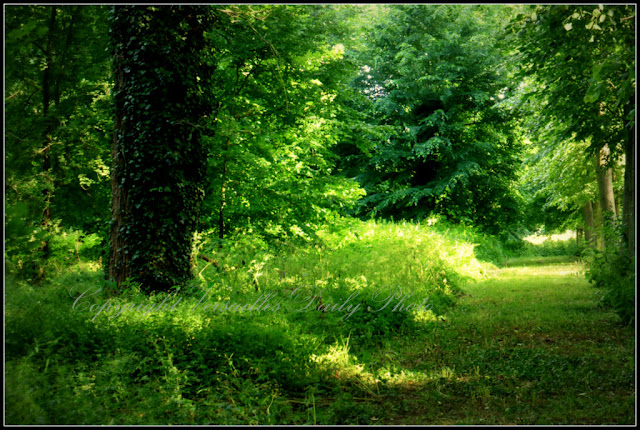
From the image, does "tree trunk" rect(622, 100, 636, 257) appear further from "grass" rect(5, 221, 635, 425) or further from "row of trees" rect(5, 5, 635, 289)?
"grass" rect(5, 221, 635, 425)

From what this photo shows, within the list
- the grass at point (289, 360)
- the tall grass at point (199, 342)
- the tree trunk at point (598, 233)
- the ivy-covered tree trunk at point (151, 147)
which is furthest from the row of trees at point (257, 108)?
the grass at point (289, 360)

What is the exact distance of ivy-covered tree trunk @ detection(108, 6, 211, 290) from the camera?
6449 millimetres

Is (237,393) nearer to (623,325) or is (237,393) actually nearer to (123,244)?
(123,244)

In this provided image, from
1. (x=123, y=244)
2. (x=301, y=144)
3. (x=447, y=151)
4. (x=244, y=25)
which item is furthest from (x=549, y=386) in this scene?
(x=447, y=151)

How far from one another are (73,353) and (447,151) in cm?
1825

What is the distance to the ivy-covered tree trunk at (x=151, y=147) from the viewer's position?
6449 mm

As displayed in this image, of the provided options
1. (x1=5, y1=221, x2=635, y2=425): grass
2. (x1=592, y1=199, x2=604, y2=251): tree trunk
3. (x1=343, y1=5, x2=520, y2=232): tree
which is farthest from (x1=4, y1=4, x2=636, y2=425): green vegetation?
(x1=343, y1=5, x2=520, y2=232): tree

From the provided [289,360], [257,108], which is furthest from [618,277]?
[257,108]

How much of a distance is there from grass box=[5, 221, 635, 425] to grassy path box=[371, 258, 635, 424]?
0.08ft

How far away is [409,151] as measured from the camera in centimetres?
2100

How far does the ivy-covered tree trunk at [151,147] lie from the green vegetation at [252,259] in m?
0.03

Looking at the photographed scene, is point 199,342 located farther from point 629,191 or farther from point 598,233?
point 598,233

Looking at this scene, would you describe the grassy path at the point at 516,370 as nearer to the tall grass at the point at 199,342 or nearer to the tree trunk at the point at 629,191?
the tall grass at the point at 199,342

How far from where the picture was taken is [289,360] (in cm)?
517
